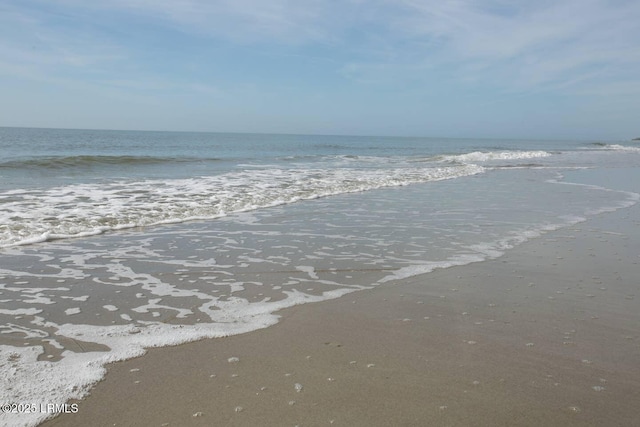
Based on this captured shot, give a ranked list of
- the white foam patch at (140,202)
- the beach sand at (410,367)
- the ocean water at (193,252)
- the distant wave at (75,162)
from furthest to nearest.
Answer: the distant wave at (75,162) → the white foam patch at (140,202) → the ocean water at (193,252) → the beach sand at (410,367)

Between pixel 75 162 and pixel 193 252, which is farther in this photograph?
pixel 75 162

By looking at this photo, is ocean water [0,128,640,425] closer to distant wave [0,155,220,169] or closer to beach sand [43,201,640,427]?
beach sand [43,201,640,427]

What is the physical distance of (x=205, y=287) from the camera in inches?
205

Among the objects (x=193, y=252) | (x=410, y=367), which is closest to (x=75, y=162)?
(x=193, y=252)

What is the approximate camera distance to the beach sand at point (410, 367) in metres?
2.80

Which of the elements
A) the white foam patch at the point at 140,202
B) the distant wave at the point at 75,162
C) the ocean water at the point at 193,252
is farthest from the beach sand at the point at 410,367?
the distant wave at the point at 75,162

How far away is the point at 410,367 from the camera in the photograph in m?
3.38

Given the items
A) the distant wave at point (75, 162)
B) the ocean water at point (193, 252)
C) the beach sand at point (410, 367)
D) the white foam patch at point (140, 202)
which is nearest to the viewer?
the beach sand at point (410, 367)

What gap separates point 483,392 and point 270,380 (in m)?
1.32

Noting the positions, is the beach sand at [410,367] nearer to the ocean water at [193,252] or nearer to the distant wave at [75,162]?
the ocean water at [193,252]

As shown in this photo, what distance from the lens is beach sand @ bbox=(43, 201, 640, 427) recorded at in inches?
110

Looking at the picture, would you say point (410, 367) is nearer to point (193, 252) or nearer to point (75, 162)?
point (193, 252)

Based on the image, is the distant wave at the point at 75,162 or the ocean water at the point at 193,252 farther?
the distant wave at the point at 75,162

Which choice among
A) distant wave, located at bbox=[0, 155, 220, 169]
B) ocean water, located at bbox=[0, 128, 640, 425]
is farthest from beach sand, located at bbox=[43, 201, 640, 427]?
distant wave, located at bbox=[0, 155, 220, 169]
